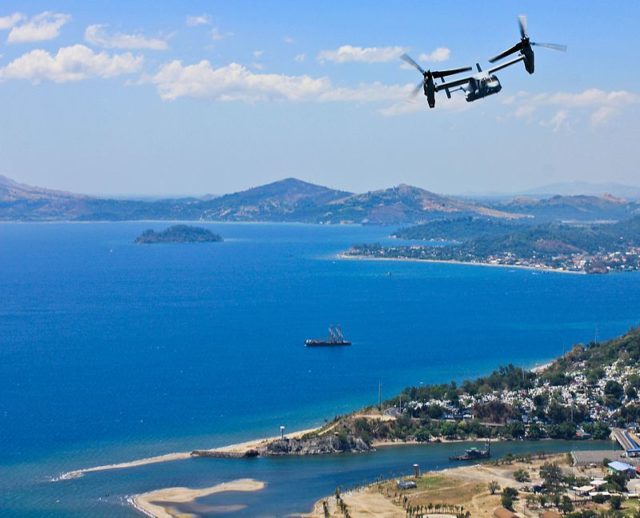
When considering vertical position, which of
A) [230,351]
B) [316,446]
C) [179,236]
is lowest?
[316,446]

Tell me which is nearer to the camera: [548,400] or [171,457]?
[171,457]

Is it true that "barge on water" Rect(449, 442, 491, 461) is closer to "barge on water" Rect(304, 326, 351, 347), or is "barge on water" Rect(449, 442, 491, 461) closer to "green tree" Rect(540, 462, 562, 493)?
"green tree" Rect(540, 462, 562, 493)

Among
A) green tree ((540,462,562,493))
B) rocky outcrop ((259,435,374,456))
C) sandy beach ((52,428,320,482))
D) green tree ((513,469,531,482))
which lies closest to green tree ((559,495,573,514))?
green tree ((540,462,562,493))

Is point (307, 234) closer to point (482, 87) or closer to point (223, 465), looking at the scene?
point (223, 465)

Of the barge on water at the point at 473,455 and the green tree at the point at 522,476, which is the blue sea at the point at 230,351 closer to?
the barge on water at the point at 473,455

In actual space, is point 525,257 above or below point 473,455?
above

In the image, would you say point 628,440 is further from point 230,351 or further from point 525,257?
point 525,257

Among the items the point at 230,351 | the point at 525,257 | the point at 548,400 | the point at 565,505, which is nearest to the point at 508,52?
the point at 565,505

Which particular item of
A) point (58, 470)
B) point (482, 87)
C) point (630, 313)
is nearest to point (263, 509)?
point (58, 470)

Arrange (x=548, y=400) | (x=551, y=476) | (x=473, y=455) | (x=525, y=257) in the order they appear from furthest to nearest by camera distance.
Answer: (x=525, y=257) < (x=548, y=400) < (x=473, y=455) < (x=551, y=476)
